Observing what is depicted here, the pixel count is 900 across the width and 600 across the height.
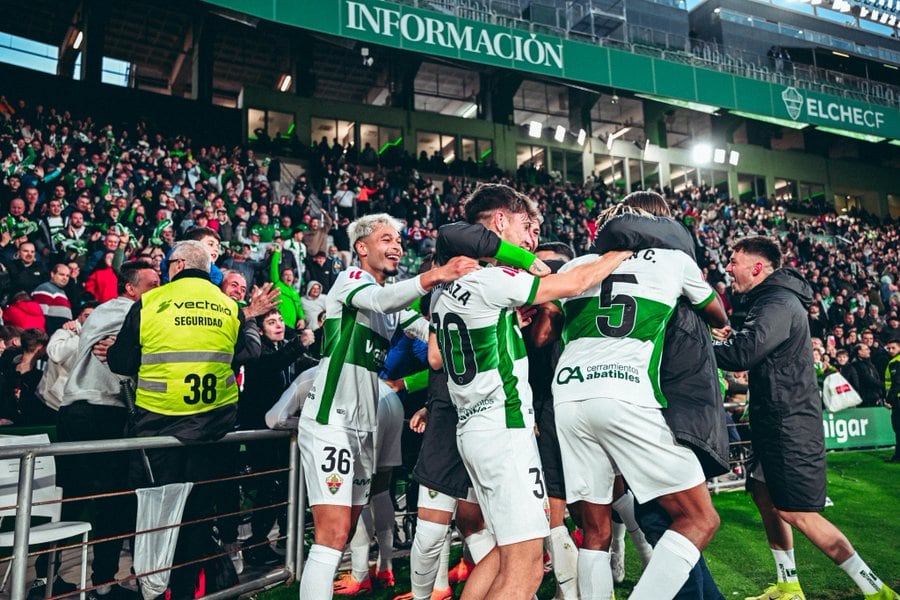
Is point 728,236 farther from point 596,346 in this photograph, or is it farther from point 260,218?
point 596,346

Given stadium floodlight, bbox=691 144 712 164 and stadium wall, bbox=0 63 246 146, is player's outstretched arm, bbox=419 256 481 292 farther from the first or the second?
stadium floodlight, bbox=691 144 712 164

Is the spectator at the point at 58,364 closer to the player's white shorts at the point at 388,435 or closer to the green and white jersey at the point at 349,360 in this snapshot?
the player's white shorts at the point at 388,435

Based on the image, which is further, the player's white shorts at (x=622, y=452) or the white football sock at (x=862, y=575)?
the white football sock at (x=862, y=575)

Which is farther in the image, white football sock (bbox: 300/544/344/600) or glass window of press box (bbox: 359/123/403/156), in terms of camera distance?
glass window of press box (bbox: 359/123/403/156)

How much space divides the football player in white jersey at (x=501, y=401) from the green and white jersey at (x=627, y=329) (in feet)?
0.48

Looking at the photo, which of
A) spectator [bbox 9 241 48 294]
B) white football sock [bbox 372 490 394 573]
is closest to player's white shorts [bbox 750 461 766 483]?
white football sock [bbox 372 490 394 573]

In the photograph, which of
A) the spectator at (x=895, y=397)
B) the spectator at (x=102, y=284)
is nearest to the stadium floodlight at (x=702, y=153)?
the spectator at (x=895, y=397)

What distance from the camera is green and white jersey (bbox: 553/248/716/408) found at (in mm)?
3021

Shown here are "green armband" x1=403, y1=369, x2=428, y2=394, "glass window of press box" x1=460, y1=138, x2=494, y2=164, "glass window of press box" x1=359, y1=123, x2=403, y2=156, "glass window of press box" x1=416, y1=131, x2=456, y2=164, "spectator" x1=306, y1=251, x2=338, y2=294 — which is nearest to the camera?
"green armband" x1=403, y1=369, x2=428, y2=394

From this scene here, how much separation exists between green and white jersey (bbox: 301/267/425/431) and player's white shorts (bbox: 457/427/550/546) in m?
0.87

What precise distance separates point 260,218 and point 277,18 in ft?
20.0

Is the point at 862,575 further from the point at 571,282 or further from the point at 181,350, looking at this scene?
the point at 181,350

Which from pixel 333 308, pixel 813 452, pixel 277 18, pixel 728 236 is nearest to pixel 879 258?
pixel 728 236

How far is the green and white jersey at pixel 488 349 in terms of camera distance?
2904 millimetres
